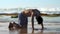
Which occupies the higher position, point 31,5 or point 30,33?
point 31,5

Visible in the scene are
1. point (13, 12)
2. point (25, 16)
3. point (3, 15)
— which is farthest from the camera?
point (13, 12)

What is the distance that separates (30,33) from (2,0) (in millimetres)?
6403

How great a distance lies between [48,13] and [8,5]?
2.13m

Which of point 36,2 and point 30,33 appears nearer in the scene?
point 30,33

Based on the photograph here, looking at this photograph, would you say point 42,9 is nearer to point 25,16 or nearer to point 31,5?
point 31,5

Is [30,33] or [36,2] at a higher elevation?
[36,2]

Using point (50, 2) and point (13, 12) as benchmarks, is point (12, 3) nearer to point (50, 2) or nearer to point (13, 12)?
point (13, 12)

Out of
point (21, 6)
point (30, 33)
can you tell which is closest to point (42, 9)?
point (21, 6)

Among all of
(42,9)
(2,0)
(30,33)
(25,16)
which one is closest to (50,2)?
(42,9)

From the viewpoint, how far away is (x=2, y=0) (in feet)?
35.9

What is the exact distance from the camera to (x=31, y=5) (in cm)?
1123

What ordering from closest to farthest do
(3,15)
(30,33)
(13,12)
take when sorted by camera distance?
(30,33) < (3,15) < (13,12)

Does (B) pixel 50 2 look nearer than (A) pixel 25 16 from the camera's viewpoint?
No

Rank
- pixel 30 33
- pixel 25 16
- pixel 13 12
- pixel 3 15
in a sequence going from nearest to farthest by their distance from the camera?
pixel 30 33
pixel 25 16
pixel 3 15
pixel 13 12
